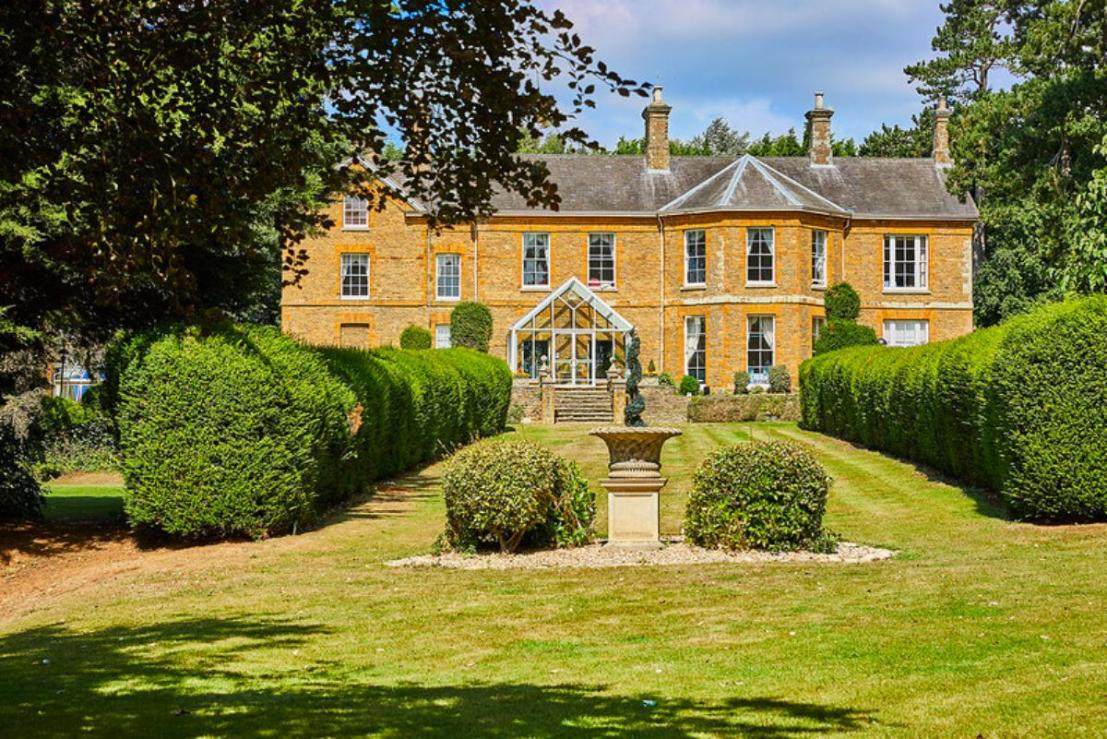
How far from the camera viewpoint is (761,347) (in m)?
43.7

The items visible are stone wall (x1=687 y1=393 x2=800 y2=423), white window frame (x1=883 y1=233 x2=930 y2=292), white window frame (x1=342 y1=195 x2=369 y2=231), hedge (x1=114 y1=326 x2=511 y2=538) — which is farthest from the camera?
white window frame (x1=883 y1=233 x2=930 y2=292)

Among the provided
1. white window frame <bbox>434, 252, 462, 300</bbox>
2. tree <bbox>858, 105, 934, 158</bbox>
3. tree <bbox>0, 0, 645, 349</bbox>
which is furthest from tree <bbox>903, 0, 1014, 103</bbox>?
tree <bbox>0, 0, 645, 349</bbox>

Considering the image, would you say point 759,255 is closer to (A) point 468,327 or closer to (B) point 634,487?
(A) point 468,327

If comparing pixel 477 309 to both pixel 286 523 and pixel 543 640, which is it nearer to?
pixel 286 523

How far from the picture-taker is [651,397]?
39094 millimetres

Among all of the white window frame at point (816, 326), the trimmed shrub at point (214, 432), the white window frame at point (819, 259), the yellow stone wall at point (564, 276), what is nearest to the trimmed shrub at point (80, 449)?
the trimmed shrub at point (214, 432)

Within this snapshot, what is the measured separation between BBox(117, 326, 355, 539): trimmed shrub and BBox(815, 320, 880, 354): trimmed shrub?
27.0 m

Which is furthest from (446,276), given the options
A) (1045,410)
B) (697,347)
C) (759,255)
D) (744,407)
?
(1045,410)

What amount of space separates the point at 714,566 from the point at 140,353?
25.3ft

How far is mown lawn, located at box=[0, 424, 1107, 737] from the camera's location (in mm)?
6941

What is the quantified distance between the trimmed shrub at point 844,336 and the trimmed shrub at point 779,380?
4.47ft

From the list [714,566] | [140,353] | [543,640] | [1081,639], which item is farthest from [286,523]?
[1081,639]

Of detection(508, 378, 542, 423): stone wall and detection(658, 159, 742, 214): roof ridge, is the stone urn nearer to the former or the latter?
detection(508, 378, 542, 423): stone wall

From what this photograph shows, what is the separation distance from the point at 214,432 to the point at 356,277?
30644 mm
